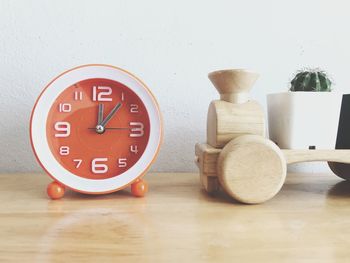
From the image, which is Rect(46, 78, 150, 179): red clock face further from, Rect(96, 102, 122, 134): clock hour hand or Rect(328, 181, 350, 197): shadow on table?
Rect(328, 181, 350, 197): shadow on table

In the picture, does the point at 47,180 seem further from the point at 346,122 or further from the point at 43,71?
the point at 346,122

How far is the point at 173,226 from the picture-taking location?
0.52m

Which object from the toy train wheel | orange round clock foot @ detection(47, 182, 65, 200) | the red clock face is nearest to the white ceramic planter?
the toy train wheel

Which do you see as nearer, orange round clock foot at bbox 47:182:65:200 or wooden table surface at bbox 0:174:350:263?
wooden table surface at bbox 0:174:350:263

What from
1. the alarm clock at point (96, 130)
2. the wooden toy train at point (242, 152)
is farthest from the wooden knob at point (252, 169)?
the alarm clock at point (96, 130)

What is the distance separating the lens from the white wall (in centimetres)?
89

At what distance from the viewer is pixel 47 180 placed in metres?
0.81

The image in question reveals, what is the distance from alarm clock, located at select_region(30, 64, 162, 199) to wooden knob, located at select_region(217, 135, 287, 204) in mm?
149

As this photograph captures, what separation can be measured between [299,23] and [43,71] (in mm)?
688

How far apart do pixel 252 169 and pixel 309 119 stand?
176mm

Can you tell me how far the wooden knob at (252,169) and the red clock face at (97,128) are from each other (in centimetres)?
18

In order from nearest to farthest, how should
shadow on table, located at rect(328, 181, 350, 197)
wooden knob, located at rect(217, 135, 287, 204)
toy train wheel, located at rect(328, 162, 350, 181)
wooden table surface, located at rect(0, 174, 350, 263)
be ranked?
wooden table surface, located at rect(0, 174, 350, 263)
wooden knob, located at rect(217, 135, 287, 204)
shadow on table, located at rect(328, 181, 350, 197)
toy train wheel, located at rect(328, 162, 350, 181)

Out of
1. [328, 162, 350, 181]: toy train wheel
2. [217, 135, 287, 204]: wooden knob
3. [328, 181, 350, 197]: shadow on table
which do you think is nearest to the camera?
[217, 135, 287, 204]: wooden knob

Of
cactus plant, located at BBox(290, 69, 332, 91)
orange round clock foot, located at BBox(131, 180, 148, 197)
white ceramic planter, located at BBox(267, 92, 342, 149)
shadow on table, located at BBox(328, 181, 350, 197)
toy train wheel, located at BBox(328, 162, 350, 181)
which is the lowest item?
shadow on table, located at BBox(328, 181, 350, 197)
